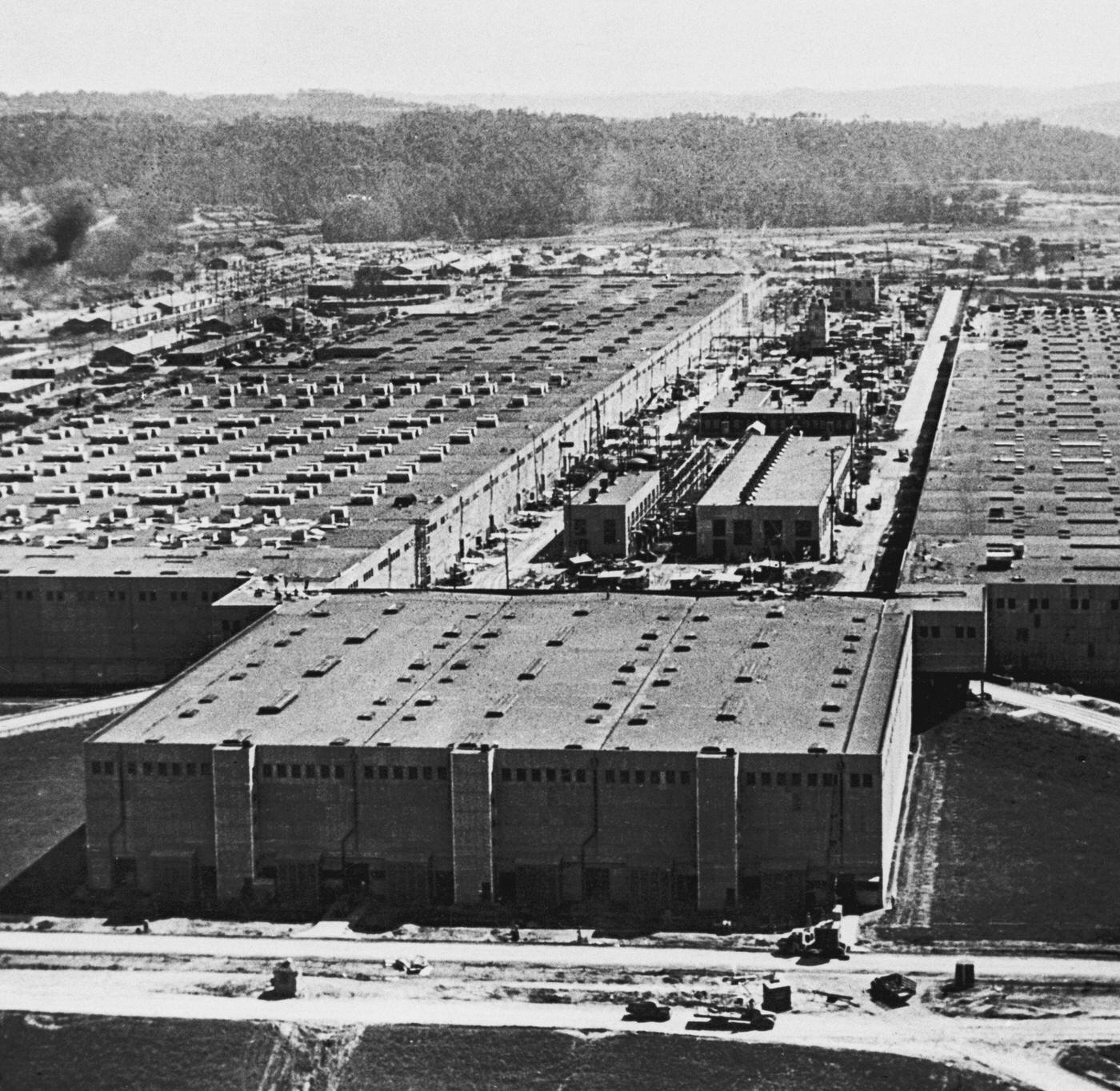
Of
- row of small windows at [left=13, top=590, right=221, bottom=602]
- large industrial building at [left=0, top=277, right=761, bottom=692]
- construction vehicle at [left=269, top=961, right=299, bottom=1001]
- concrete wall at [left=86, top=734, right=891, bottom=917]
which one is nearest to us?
construction vehicle at [left=269, top=961, right=299, bottom=1001]

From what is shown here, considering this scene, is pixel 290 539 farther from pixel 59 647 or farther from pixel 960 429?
pixel 960 429

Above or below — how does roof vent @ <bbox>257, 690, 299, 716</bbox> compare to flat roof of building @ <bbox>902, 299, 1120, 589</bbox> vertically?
below

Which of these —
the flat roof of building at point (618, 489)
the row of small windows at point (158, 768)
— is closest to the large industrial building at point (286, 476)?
the flat roof of building at point (618, 489)

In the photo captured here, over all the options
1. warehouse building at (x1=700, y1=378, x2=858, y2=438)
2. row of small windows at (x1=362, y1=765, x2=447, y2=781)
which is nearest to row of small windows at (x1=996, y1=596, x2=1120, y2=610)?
row of small windows at (x1=362, y1=765, x2=447, y2=781)

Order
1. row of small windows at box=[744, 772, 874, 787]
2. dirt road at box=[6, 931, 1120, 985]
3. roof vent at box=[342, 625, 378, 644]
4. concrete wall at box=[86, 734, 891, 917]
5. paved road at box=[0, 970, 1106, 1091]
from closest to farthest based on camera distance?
paved road at box=[0, 970, 1106, 1091] < dirt road at box=[6, 931, 1120, 985] < row of small windows at box=[744, 772, 874, 787] < concrete wall at box=[86, 734, 891, 917] < roof vent at box=[342, 625, 378, 644]

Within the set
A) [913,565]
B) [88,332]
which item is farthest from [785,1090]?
[88,332]

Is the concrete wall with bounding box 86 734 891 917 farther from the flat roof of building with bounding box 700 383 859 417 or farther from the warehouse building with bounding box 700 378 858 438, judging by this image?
the flat roof of building with bounding box 700 383 859 417
